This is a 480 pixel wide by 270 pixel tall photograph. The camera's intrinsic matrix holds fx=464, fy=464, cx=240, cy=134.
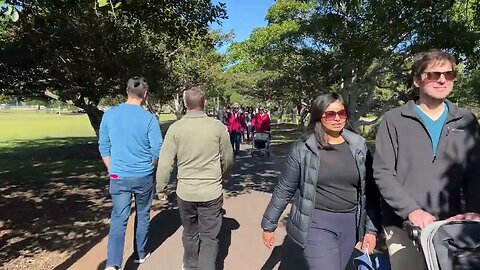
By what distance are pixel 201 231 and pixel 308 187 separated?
1.55 m

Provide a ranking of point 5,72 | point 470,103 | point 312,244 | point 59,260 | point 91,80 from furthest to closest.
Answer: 1. point 470,103
2. point 91,80
3. point 5,72
4. point 59,260
5. point 312,244

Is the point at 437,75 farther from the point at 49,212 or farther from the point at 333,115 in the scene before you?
the point at 49,212

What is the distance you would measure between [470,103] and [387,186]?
35.4m

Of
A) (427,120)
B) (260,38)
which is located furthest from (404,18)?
(260,38)

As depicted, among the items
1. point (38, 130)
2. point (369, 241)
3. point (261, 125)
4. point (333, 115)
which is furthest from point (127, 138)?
point (38, 130)

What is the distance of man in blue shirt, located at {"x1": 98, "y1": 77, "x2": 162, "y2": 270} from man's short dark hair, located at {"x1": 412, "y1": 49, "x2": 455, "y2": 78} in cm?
269

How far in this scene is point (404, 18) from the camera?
7.37 metres

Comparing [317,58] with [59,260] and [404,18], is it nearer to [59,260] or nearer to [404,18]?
[404,18]

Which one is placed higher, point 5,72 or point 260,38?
point 260,38

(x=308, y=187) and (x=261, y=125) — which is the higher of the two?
(x=308, y=187)

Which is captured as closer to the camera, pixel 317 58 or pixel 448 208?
pixel 448 208

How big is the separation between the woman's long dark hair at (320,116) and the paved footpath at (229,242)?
2.02 metres

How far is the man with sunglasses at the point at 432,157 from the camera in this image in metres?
2.58

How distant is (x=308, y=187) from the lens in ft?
10.6
